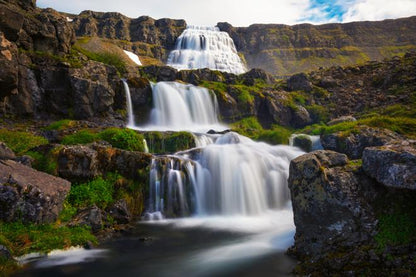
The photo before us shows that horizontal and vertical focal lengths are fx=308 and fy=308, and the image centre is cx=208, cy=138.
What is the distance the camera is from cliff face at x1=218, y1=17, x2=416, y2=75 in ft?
312

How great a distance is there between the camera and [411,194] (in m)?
7.11

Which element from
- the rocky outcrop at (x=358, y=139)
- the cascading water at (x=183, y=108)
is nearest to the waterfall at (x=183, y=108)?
the cascading water at (x=183, y=108)

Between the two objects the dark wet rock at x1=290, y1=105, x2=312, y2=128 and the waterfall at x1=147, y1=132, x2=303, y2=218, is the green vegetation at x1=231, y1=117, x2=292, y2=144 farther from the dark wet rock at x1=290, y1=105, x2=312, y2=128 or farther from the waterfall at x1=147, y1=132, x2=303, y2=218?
the waterfall at x1=147, y1=132, x2=303, y2=218

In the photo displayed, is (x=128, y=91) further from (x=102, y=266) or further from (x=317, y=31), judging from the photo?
(x=317, y=31)

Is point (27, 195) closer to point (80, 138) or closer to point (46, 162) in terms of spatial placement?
point (46, 162)

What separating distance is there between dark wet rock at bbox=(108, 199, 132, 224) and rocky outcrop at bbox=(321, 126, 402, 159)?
38.0 ft

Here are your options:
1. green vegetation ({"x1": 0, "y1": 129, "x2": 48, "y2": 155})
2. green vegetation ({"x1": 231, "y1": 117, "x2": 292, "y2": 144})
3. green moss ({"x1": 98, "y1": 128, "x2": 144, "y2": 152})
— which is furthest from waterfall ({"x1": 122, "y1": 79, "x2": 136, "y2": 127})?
green vegetation ({"x1": 0, "y1": 129, "x2": 48, "y2": 155})

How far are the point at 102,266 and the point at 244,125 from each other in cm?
2566

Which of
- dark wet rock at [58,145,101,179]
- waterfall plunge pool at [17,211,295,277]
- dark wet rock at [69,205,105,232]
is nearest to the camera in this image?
waterfall plunge pool at [17,211,295,277]

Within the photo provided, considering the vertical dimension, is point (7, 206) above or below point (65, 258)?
above

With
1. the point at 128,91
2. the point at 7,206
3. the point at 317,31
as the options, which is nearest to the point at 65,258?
the point at 7,206

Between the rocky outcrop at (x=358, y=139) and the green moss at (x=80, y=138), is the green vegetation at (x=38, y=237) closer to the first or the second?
the green moss at (x=80, y=138)

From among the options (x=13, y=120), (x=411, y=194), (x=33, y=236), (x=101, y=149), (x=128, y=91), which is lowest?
(x=33, y=236)

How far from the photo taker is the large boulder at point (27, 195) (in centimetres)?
923
